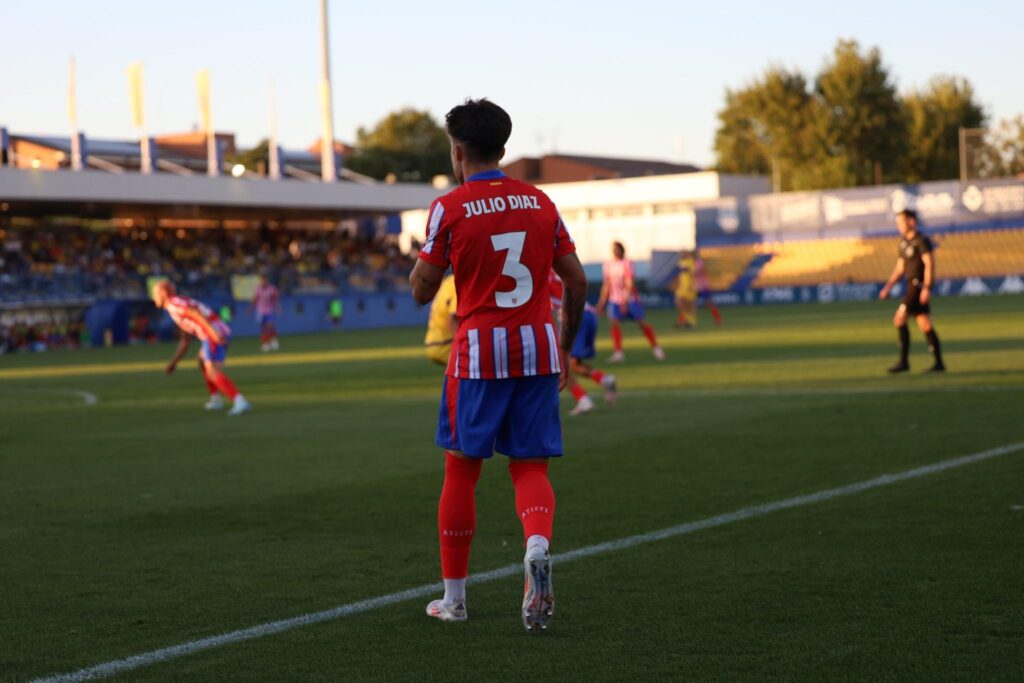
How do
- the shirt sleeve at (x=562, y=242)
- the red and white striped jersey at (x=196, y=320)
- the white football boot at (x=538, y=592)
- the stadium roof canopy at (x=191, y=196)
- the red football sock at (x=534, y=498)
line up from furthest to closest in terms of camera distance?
1. the stadium roof canopy at (x=191, y=196)
2. the red and white striped jersey at (x=196, y=320)
3. the shirt sleeve at (x=562, y=242)
4. the red football sock at (x=534, y=498)
5. the white football boot at (x=538, y=592)

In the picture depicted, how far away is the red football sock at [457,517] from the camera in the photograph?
225 inches

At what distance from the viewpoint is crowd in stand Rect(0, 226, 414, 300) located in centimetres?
4805

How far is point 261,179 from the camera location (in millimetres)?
56031

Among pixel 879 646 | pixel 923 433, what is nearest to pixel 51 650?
pixel 879 646

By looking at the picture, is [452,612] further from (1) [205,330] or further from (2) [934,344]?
(2) [934,344]

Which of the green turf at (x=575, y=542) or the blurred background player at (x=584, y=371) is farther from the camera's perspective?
the blurred background player at (x=584, y=371)

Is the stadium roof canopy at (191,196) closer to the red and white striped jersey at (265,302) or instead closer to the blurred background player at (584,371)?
the red and white striped jersey at (265,302)

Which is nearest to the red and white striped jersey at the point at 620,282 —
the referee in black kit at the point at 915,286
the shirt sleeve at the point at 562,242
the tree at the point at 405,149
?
the referee in black kit at the point at 915,286

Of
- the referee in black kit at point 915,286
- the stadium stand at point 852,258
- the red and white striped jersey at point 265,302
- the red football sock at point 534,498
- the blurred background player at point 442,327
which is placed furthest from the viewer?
the stadium stand at point 852,258

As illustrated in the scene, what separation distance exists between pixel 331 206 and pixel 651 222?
2542 centimetres

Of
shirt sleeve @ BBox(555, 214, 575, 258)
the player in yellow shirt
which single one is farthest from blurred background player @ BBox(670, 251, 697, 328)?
shirt sleeve @ BBox(555, 214, 575, 258)

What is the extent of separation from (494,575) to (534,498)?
117cm

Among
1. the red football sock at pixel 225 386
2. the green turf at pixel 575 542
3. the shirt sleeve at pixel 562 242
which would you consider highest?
the shirt sleeve at pixel 562 242

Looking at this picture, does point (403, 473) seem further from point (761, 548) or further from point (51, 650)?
point (51, 650)
